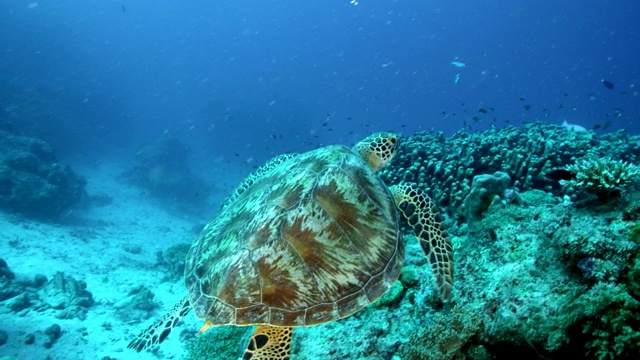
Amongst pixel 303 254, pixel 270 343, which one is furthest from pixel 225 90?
pixel 270 343

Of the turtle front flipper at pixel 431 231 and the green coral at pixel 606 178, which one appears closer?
the green coral at pixel 606 178

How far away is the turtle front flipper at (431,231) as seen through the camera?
10.6ft

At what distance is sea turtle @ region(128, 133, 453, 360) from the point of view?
118 inches

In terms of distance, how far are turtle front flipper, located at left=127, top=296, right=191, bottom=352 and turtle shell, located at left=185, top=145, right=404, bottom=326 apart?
0.38 meters

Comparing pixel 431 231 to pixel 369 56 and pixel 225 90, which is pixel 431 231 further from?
pixel 369 56

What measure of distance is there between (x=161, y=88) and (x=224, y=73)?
3477cm

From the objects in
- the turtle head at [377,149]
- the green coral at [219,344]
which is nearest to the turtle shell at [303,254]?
the turtle head at [377,149]

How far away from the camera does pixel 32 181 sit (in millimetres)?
16266

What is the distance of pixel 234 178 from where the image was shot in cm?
3562

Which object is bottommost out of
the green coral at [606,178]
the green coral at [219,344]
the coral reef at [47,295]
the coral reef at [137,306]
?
the green coral at [606,178]

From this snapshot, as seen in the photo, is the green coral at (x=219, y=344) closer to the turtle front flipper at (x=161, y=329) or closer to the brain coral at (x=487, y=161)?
the turtle front flipper at (x=161, y=329)

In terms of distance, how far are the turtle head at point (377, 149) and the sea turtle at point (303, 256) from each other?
0.90 meters

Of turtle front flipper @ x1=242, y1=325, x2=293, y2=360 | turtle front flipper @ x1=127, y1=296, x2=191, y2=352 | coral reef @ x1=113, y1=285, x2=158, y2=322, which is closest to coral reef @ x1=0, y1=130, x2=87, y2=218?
coral reef @ x1=113, y1=285, x2=158, y2=322

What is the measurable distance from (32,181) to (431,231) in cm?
2034
